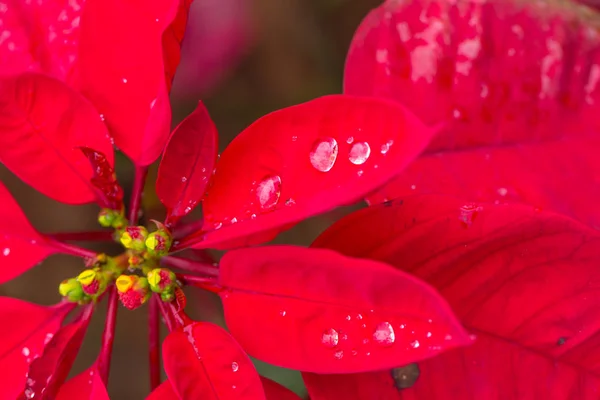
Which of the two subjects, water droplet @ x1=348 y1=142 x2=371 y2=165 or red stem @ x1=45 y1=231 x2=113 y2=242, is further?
red stem @ x1=45 y1=231 x2=113 y2=242

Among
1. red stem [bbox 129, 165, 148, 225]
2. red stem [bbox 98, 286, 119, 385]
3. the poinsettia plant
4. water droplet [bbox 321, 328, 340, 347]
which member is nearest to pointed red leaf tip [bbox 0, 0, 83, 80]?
the poinsettia plant

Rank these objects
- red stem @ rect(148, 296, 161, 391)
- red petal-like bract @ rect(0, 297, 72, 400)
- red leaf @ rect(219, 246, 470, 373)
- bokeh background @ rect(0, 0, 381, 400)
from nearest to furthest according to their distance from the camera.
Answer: red leaf @ rect(219, 246, 470, 373) < red petal-like bract @ rect(0, 297, 72, 400) < red stem @ rect(148, 296, 161, 391) < bokeh background @ rect(0, 0, 381, 400)

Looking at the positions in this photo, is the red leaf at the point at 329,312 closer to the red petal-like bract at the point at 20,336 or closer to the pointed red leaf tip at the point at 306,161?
the pointed red leaf tip at the point at 306,161

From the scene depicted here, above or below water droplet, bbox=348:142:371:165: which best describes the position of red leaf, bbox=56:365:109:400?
below

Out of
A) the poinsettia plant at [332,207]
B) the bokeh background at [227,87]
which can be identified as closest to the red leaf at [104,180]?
the poinsettia plant at [332,207]

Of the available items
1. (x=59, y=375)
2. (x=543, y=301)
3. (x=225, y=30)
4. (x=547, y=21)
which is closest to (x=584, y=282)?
(x=543, y=301)

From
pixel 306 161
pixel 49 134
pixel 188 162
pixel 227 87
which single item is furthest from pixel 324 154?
pixel 227 87

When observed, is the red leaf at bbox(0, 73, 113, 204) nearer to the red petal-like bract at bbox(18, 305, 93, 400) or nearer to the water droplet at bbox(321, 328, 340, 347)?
the red petal-like bract at bbox(18, 305, 93, 400)
